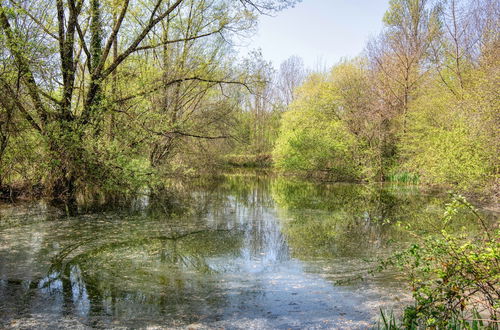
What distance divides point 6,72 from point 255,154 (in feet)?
88.7

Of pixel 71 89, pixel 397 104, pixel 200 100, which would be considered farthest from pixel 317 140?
pixel 71 89

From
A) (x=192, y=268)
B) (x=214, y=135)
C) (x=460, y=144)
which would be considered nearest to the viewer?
(x=192, y=268)

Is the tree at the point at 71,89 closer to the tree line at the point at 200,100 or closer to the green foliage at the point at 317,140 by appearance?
the tree line at the point at 200,100

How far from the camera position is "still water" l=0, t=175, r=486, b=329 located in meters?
4.11

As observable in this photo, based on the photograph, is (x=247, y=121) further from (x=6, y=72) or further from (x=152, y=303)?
(x=152, y=303)

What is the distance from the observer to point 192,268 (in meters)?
5.95

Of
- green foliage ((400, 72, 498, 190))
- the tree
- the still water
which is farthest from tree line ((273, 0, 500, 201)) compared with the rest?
the tree

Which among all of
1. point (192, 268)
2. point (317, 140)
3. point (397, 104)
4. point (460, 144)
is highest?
point (397, 104)

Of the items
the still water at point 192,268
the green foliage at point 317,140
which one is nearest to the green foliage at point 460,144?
the still water at point 192,268

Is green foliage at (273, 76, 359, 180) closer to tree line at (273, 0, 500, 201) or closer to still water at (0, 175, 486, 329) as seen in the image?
tree line at (273, 0, 500, 201)

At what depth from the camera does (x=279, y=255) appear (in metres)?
6.96

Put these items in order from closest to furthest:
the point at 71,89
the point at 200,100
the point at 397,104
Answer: the point at 71,89 → the point at 200,100 → the point at 397,104

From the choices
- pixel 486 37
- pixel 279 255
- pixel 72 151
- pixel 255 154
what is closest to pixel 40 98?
pixel 72 151

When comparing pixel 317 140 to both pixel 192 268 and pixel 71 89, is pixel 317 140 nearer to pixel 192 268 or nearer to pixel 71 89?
pixel 71 89
